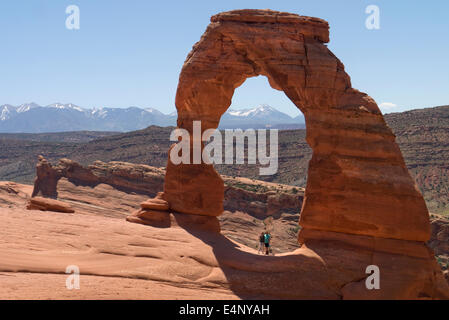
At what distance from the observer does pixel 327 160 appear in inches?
761

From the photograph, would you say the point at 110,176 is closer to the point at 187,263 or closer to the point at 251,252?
the point at 251,252

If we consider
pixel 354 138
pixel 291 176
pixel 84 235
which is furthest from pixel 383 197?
pixel 291 176

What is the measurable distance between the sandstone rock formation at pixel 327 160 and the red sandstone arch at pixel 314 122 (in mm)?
34

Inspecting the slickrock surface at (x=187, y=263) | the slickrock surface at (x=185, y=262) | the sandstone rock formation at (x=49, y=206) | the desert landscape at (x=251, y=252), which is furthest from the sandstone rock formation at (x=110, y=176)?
the slickrock surface at (x=187, y=263)

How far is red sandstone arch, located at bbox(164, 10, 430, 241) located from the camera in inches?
733

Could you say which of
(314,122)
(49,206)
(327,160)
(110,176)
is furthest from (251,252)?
(110,176)

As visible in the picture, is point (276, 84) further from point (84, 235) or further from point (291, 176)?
point (291, 176)

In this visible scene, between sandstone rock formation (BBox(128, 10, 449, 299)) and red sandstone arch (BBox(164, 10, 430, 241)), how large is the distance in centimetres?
3

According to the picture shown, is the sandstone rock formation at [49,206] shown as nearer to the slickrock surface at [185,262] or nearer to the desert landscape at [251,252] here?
the desert landscape at [251,252]

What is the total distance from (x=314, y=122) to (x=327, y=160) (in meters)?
1.38

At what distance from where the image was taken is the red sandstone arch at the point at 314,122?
18.6 metres

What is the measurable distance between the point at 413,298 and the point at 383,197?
3.29 m

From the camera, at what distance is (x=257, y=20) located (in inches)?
815

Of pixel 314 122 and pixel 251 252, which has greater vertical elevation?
pixel 314 122
